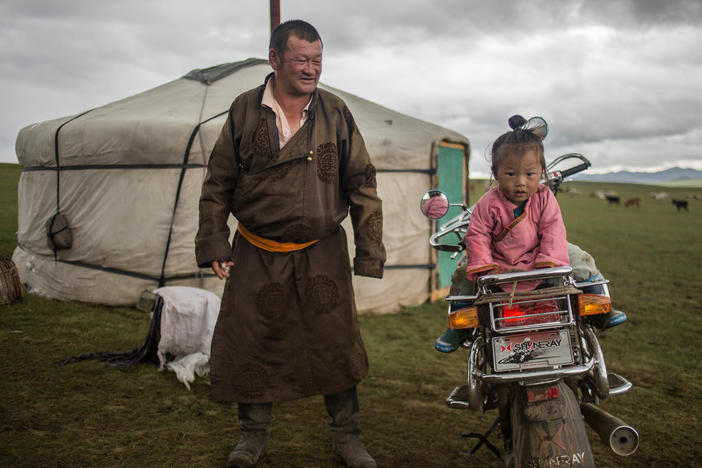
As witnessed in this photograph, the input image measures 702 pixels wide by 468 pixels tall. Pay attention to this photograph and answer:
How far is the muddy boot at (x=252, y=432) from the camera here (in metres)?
2.41

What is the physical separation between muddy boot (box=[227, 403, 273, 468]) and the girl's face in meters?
1.39

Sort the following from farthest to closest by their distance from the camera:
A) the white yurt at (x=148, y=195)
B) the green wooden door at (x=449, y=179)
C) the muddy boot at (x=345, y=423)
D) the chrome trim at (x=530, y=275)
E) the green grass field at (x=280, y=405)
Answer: the green wooden door at (x=449, y=179) < the white yurt at (x=148, y=195) < the green grass field at (x=280, y=405) < the muddy boot at (x=345, y=423) < the chrome trim at (x=530, y=275)

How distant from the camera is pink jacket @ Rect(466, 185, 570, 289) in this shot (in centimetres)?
193

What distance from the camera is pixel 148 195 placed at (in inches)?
217

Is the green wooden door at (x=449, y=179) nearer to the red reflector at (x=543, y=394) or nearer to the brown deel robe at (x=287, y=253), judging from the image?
the brown deel robe at (x=287, y=253)

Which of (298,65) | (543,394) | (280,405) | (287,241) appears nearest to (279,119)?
(298,65)

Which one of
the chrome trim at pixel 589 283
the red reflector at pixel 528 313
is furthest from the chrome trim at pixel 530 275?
the chrome trim at pixel 589 283

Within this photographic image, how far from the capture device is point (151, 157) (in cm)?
545

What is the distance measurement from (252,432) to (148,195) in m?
3.61

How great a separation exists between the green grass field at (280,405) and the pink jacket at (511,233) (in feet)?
3.51

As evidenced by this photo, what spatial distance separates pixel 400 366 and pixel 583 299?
7.75 ft

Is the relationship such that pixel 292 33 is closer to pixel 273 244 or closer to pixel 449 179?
pixel 273 244

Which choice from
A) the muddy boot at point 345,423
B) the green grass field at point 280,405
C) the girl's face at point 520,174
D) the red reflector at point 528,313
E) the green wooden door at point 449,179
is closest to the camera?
the red reflector at point 528,313

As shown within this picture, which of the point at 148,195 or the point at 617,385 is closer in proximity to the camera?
the point at 617,385
